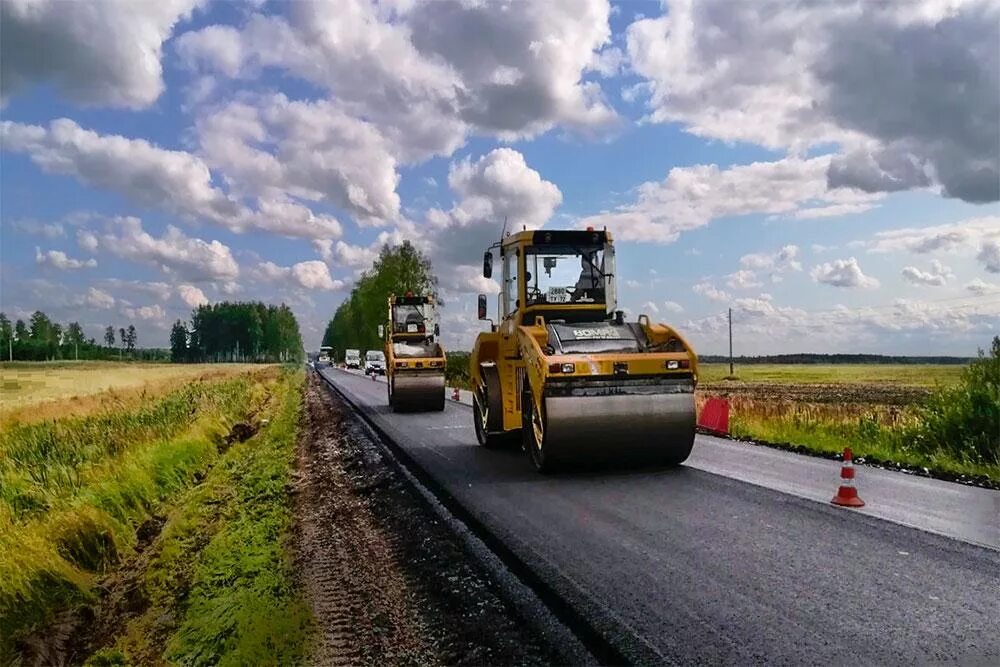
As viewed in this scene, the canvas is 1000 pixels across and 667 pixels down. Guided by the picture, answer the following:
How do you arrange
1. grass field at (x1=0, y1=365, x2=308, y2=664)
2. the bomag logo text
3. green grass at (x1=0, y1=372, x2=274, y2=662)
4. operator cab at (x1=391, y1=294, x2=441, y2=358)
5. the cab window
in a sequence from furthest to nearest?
operator cab at (x1=391, y1=294, x2=441, y2=358) < the cab window < the bomag logo text < green grass at (x1=0, y1=372, x2=274, y2=662) < grass field at (x1=0, y1=365, x2=308, y2=664)

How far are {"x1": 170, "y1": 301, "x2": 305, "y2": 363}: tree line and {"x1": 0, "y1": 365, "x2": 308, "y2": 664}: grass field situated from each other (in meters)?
134

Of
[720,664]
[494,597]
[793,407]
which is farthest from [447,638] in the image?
[793,407]

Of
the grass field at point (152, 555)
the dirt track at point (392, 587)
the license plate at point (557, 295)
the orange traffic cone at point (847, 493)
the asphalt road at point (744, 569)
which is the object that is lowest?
the grass field at point (152, 555)

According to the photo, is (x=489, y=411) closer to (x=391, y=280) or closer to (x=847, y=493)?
(x=847, y=493)

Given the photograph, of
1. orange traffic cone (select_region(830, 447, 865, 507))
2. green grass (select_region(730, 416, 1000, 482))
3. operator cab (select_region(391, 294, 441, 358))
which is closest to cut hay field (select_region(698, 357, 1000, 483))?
green grass (select_region(730, 416, 1000, 482))

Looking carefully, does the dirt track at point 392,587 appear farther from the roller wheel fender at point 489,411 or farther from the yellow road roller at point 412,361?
the yellow road roller at point 412,361

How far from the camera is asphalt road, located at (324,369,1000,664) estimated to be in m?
4.03

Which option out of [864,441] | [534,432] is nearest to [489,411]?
[534,432]

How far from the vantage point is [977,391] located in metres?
11.3

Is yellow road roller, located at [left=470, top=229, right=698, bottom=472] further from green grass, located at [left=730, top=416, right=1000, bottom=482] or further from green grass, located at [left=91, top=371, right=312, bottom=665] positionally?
green grass, located at [left=730, top=416, right=1000, bottom=482]

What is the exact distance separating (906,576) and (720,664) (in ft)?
6.80

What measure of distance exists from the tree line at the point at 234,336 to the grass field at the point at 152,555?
13420 cm

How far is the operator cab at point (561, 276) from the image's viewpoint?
10609 millimetres

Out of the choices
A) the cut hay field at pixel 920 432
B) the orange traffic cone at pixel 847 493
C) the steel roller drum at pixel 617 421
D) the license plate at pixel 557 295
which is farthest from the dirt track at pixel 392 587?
the cut hay field at pixel 920 432
